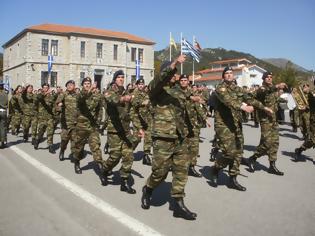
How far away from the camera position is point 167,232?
421cm

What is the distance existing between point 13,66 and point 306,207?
62.4 metres

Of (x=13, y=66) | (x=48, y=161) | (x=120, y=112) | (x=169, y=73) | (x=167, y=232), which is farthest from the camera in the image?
(x=13, y=66)

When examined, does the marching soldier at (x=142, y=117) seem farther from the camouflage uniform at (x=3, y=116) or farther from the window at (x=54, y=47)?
the window at (x=54, y=47)

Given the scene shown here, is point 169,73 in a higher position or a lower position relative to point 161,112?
higher

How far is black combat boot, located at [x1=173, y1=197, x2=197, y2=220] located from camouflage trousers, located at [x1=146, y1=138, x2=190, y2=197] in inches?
4.0

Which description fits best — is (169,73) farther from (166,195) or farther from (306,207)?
(306,207)

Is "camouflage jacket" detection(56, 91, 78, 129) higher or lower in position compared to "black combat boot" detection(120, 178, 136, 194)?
higher

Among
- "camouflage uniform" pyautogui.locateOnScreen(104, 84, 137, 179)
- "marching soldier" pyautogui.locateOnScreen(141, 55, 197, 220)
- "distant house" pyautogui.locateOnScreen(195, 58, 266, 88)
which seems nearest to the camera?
"marching soldier" pyautogui.locateOnScreen(141, 55, 197, 220)

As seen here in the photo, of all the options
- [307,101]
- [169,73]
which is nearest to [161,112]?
[169,73]

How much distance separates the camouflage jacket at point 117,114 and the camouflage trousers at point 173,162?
1.36 meters

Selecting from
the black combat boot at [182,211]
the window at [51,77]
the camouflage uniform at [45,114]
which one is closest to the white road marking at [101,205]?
the black combat boot at [182,211]

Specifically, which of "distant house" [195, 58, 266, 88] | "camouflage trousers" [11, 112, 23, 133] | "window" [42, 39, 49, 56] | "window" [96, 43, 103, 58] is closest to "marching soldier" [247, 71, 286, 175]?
"camouflage trousers" [11, 112, 23, 133]

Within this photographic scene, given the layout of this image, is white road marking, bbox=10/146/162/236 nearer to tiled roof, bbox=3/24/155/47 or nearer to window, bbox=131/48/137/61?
tiled roof, bbox=3/24/155/47

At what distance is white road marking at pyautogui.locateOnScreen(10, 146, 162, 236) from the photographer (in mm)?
4316
